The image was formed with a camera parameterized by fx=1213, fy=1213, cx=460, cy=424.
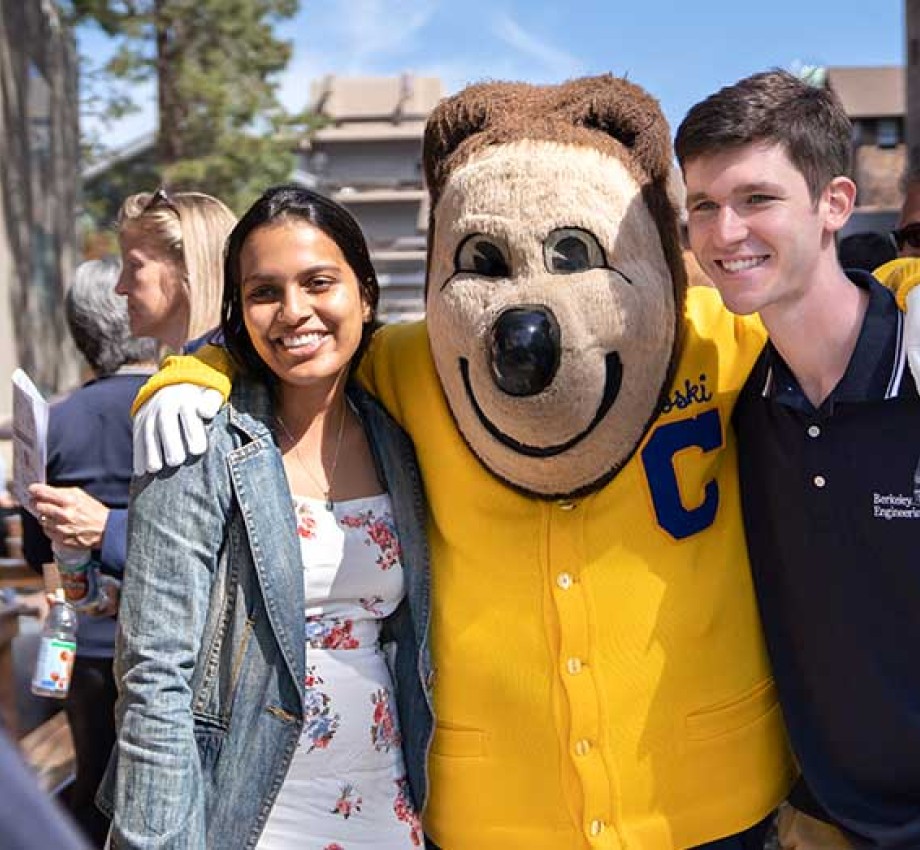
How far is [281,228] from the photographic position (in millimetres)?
2266

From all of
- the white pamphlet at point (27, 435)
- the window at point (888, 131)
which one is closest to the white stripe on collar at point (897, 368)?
the white pamphlet at point (27, 435)

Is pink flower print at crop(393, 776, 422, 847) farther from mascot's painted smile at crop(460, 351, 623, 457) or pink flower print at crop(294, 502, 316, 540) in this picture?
mascot's painted smile at crop(460, 351, 623, 457)

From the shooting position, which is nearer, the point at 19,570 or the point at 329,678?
the point at 329,678

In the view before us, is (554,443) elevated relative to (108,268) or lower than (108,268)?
lower

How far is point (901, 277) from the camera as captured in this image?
2.19 metres

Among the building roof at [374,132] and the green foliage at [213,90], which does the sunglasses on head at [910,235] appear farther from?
the building roof at [374,132]

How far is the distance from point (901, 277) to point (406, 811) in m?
1.32

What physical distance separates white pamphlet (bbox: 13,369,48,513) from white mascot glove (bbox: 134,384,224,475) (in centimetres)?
82

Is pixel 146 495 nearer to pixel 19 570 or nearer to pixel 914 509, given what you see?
pixel 914 509

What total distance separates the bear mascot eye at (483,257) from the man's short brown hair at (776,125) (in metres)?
0.37

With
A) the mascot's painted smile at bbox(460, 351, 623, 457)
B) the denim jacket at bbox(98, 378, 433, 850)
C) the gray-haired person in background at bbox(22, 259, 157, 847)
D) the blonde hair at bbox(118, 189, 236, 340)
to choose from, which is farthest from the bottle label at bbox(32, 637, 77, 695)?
the mascot's painted smile at bbox(460, 351, 623, 457)

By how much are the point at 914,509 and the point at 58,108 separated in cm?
1428

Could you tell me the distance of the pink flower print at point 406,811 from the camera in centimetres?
219

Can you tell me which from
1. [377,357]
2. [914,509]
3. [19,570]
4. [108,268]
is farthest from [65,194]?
[914,509]
